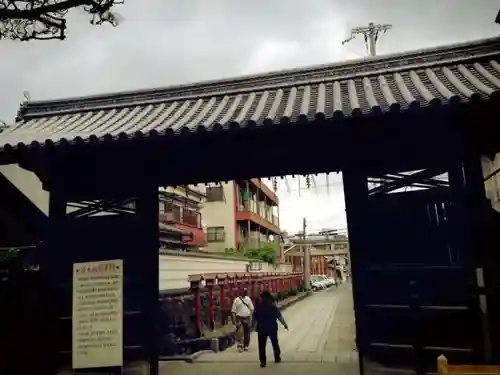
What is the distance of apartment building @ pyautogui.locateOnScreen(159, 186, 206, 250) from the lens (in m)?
29.0

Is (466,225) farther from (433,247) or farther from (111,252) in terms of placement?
(111,252)

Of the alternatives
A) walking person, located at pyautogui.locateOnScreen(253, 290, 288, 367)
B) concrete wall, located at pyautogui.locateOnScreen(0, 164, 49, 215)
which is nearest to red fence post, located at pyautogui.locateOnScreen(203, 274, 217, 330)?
walking person, located at pyautogui.locateOnScreen(253, 290, 288, 367)

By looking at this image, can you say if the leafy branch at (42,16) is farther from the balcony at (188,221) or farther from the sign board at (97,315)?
the balcony at (188,221)

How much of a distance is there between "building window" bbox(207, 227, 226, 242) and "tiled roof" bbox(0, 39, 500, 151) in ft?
111

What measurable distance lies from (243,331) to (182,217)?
74.6 feet

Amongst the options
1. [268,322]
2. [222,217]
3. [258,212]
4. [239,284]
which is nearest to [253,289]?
[239,284]

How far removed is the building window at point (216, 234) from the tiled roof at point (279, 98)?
33908 millimetres

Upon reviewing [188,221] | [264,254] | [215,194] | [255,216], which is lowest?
[264,254]

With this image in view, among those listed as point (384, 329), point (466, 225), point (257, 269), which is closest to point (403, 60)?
point (466, 225)

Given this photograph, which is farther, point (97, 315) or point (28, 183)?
point (28, 183)

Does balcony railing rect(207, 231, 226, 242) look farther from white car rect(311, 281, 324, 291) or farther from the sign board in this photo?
the sign board

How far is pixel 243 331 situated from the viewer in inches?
547

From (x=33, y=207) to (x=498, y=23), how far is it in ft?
30.2

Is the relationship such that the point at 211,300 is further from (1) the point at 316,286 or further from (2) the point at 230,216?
(1) the point at 316,286
